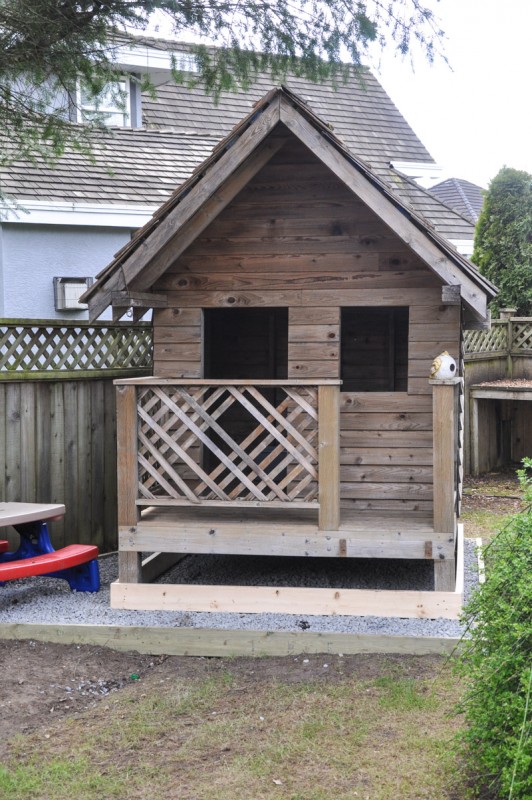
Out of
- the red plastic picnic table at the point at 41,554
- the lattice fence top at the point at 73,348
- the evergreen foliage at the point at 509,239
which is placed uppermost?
the evergreen foliage at the point at 509,239

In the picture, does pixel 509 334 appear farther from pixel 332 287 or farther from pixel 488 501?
pixel 332 287

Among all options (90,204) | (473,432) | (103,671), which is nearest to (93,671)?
(103,671)

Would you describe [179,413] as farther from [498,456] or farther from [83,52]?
[498,456]

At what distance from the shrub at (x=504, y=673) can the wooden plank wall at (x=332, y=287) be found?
3.16 meters

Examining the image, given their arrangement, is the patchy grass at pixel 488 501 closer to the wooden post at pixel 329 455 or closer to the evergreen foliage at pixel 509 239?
the evergreen foliage at pixel 509 239

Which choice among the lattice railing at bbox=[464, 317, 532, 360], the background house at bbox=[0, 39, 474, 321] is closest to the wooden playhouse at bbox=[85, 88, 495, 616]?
the background house at bbox=[0, 39, 474, 321]

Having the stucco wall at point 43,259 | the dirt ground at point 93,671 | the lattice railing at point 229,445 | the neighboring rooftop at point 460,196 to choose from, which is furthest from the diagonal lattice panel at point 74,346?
the neighboring rooftop at point 460,196

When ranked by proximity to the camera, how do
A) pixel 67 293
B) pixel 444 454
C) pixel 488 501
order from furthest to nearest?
1. pixel 67 293
2. pixel 488 501
3. pixel 444 454

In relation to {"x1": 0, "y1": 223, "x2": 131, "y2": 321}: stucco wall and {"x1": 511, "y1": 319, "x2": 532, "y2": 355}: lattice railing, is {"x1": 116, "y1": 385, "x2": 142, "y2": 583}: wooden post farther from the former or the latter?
{"x1": 511, "y1": 319, "x2": 532, "y2": 355}: lattice railing

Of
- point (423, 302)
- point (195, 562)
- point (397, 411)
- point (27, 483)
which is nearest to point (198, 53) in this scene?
point (423, 302)

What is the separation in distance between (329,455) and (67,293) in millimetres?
8412

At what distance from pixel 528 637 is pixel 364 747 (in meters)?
1.33

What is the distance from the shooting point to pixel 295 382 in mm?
6773

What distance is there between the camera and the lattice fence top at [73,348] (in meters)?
8.21
